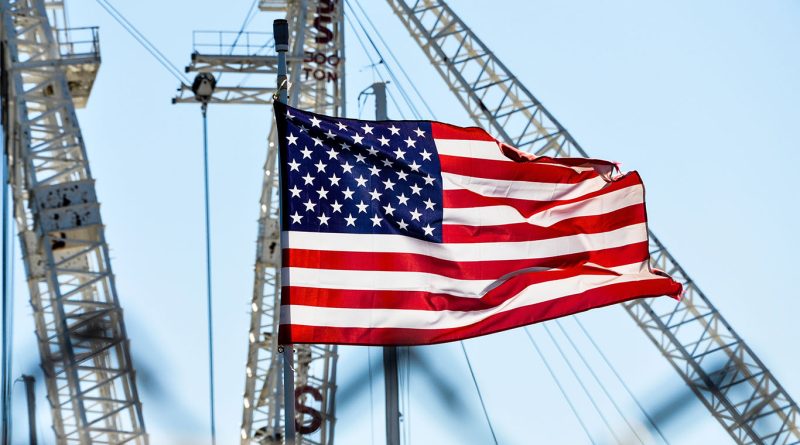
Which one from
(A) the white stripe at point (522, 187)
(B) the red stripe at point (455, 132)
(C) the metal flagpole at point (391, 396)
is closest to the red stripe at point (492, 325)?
(C) the metal flagpole at point (391, 396)

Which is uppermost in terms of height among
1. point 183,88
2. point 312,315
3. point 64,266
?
point 183,88

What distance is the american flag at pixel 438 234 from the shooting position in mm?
23781

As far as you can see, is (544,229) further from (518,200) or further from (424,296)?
(424,296)

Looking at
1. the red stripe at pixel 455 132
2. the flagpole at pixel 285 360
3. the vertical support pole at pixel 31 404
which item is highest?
the vertical support pole at pixel 31 404

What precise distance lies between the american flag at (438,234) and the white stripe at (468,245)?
18mm

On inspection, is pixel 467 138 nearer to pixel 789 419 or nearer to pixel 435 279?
pixel 435 279

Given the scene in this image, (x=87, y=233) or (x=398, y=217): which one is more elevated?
(x=87, y=233)

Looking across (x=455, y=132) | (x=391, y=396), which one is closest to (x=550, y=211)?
(x=455, y=132)

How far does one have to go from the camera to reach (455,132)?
25906mm

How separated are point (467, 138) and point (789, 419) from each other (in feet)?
172

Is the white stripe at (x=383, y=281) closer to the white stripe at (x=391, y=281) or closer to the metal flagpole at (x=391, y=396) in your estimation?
the white stripe at (x=391, y=281)

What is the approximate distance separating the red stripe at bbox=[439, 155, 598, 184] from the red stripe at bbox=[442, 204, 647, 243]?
0.62m

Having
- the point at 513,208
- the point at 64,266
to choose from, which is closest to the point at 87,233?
the point at 64,266

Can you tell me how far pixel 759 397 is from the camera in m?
75.8
